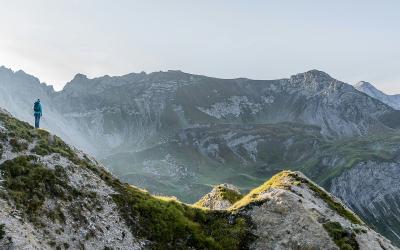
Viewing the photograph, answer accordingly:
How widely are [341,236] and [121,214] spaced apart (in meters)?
17.4

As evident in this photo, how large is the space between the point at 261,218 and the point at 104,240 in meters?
13.7

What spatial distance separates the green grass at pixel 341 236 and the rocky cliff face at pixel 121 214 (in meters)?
0.08

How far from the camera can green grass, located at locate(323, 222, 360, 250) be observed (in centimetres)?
3712

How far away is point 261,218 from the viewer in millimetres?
40344

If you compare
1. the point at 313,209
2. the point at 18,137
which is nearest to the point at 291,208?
the point at 313,209

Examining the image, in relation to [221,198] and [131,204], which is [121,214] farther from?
[221,198]

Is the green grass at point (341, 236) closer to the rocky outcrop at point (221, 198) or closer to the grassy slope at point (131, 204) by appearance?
the grassy slope at point (131, 204)

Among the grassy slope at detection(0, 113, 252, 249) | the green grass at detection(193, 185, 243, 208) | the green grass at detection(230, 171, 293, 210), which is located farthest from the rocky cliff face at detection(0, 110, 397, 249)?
the green grass at detection(193, 185, 243, 208)

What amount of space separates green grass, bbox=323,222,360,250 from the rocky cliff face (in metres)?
0.08

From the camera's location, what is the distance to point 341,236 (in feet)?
125

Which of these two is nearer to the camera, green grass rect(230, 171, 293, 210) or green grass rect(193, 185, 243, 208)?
green grass rect(230, 171, 293, 210)

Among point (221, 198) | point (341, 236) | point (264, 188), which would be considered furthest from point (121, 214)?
point (221, 198)

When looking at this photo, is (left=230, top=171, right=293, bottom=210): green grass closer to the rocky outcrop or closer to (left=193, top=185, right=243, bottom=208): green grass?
the rocky outcrop

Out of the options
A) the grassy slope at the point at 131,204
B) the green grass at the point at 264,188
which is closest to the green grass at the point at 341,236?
the grassy slope at the point at 131,204
